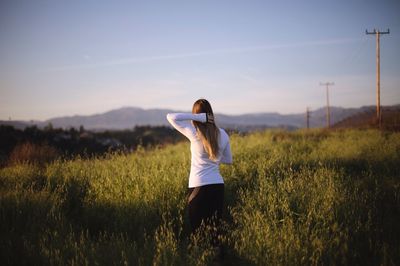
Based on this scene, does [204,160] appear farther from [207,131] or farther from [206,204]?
[206,204]

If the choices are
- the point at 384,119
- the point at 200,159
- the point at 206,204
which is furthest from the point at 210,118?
the point at 384,119

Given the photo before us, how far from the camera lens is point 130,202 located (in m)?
5.38

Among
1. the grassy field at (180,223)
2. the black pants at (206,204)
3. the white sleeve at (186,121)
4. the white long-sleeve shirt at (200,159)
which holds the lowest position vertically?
the grassy field at (180,223)

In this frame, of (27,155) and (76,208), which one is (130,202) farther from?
→ (27,155)

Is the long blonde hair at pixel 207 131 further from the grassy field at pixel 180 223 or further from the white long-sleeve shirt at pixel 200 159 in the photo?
the grassy field at pixel 180 223

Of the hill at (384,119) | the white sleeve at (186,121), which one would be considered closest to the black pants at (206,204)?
the white sleeve at (186,121)

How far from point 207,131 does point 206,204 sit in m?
0.92

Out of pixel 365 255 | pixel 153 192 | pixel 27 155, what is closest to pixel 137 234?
pixel 153 192

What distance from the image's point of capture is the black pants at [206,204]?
12.8 feet

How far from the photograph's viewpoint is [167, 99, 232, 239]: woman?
3834 millimetres

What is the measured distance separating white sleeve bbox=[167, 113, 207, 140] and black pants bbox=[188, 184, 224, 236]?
0.69 meters

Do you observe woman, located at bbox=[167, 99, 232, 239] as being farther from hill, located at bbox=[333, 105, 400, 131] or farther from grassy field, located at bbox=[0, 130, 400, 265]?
hill, located at bbox=[333, 105, 400, 131]

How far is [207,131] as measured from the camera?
151 inches

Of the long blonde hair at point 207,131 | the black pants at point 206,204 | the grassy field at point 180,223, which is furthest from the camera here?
the black pants at point 206,204
